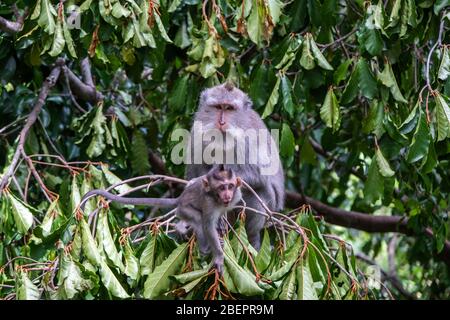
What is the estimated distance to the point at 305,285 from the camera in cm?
462

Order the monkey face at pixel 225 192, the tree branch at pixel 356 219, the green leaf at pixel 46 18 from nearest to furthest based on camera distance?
the monkey face at pixel 225 192 → the green leaf at pixel 46 18 → the tree branch at pixel 356 219

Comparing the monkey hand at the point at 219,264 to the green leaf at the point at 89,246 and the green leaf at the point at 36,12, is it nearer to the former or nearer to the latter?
the green leaf at the point at 89,246

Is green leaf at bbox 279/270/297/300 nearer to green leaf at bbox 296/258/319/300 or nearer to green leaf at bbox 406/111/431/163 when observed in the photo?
green leaf at bbox 296/258/319/300

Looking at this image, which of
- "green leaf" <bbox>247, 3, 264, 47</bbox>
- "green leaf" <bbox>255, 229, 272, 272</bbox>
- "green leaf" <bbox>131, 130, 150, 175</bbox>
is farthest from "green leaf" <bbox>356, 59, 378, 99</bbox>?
"green leaf" <bbox>131, 130, 150, 175</bbox>

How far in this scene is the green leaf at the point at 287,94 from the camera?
6.56 meters

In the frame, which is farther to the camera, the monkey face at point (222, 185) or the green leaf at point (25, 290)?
the monkey face at point (222, 185)

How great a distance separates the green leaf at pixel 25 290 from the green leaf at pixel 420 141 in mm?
2660

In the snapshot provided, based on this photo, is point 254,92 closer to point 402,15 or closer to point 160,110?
point 402,15

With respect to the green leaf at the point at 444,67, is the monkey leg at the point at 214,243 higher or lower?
lower

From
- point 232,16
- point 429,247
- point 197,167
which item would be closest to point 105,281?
point 197,167

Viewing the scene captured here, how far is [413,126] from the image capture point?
230 inches

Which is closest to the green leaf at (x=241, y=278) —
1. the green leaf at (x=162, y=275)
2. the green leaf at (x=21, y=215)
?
the green leaf at (x=162, y=275)
